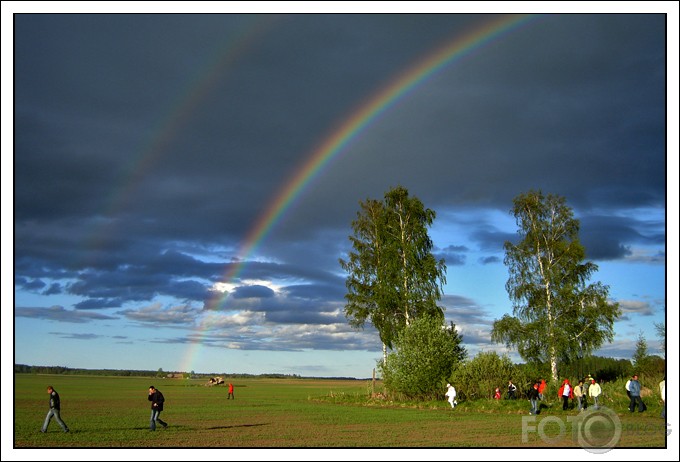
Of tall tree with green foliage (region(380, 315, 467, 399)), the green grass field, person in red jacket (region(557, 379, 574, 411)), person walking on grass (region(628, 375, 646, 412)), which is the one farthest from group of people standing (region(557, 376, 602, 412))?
tall tree with green foliage (region(380, 315, 467, 399))

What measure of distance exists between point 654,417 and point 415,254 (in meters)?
25.5

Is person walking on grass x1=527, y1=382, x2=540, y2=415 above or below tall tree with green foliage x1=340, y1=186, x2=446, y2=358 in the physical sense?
below

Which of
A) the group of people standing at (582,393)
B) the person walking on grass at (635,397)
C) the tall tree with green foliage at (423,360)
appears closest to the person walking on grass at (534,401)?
the group of people standing at (582,393)

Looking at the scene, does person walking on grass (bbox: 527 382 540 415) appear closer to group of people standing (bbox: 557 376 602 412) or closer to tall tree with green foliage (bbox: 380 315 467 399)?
group of people standing (bbox: 557 376 602 412)

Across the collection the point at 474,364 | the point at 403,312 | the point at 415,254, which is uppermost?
the point at 415,254

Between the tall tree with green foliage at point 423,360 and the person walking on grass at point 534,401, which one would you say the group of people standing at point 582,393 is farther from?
the tall tree with green foliage at point 423,360

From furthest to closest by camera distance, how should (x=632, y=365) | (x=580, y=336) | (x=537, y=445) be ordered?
(x=632, y=365)
(x=580, y=336)
(x=537, y=445)

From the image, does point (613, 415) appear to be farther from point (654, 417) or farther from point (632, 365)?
point (632, 365)

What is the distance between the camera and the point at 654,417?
3372 cm

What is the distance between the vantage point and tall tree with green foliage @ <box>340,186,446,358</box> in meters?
56.0

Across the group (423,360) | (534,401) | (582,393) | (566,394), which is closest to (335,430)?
(534,401)

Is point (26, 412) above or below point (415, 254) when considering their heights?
below

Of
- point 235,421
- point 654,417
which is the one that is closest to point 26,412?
point 235,421

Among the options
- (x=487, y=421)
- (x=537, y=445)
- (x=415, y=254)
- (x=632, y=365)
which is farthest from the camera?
(x=415, y=254)
